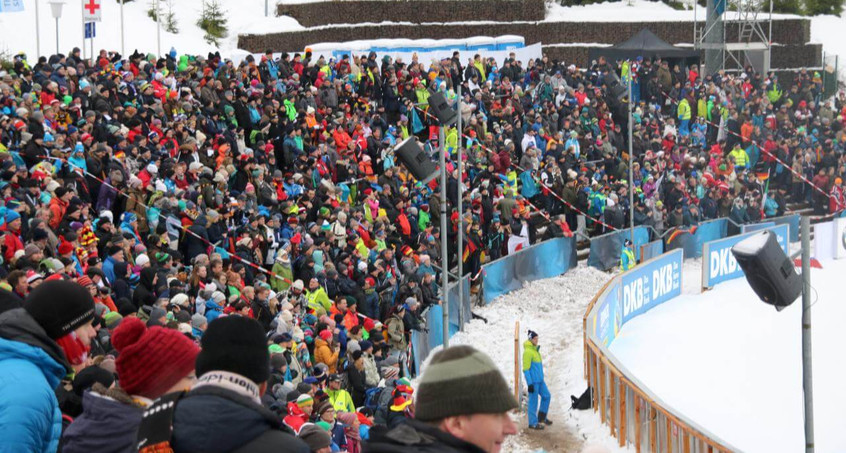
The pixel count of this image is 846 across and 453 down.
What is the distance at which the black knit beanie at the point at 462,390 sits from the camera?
3.41 meters

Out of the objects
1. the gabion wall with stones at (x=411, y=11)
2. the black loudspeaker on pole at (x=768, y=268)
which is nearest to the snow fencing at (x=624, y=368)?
the black loudspeaker on pole at (x=768, y=268)

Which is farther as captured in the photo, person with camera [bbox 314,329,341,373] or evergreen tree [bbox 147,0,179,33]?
evergreen tree [bbox 147,0,179,33]

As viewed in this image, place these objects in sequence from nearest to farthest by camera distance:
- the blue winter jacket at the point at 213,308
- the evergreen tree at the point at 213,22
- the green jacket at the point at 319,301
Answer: the blue winter jacket at the point at 213,308 < the green jacket at the point at 319,301 < the evergreen tree at the point at 213,22

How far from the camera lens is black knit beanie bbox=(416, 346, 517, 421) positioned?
341 centimetres

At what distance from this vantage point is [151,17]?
3575 cm

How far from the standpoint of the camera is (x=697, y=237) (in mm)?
29844

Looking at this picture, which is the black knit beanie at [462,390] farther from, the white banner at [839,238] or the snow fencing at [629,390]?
the white banner at [839,238]

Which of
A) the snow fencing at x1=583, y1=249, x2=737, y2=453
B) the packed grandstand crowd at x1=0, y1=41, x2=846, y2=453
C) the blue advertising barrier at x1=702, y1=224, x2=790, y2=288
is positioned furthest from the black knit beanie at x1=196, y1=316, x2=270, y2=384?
the blue advertising barrier at x1=702, y1=224, x2=790, y2=288

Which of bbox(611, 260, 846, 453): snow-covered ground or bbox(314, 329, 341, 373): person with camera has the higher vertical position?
bbox(314, 329, 341, 373): person with camera

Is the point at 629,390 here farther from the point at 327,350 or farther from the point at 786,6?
the point at 786,6

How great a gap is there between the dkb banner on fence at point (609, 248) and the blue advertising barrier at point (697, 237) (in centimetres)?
116

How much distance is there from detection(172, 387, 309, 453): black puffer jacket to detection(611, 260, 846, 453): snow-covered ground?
11.7m

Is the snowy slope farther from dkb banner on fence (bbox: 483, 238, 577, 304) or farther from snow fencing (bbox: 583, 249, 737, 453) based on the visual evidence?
snow fencing (bbox: 583, 249, 737, 453)

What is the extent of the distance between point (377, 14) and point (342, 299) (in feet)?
85.3
